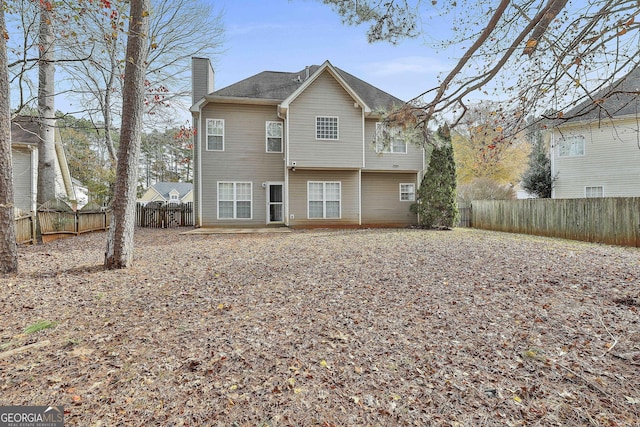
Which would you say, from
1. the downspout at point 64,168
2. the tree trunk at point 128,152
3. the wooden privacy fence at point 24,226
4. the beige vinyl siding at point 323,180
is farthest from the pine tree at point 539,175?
the downspout at point 64,168

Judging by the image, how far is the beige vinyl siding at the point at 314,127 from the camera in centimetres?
1351

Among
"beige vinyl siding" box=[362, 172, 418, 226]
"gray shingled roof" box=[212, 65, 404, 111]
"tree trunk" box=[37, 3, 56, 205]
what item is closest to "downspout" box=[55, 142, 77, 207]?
"tree trunk" box=[37, 3, 56, 205]

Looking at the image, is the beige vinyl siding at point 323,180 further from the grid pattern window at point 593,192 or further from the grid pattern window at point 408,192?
the grid pattern window at point 593,192

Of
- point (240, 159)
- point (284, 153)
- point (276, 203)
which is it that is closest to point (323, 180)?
point (284, 153)

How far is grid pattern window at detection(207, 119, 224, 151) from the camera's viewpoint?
45.2 feet

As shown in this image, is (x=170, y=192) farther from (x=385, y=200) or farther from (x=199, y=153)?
(x=385, y=200)

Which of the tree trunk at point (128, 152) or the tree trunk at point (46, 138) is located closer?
the tree trunk at point (128, 152)

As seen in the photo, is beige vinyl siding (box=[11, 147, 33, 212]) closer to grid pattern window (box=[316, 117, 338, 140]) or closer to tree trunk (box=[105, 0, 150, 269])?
tree trunk (box=[105, 0, 150, 269])

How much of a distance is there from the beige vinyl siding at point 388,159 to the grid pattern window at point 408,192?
1.01 meters

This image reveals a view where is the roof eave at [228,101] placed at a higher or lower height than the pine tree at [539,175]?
higher

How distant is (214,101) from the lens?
1362 centimetres

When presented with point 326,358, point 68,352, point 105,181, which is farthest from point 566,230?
point 105,181

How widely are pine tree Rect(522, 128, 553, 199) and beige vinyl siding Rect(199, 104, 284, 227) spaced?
14.3m

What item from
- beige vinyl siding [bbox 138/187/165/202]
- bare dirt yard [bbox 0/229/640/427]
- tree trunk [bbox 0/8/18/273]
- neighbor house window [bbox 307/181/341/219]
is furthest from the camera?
beige vinyl siding [bbox 138/187/165/202]
